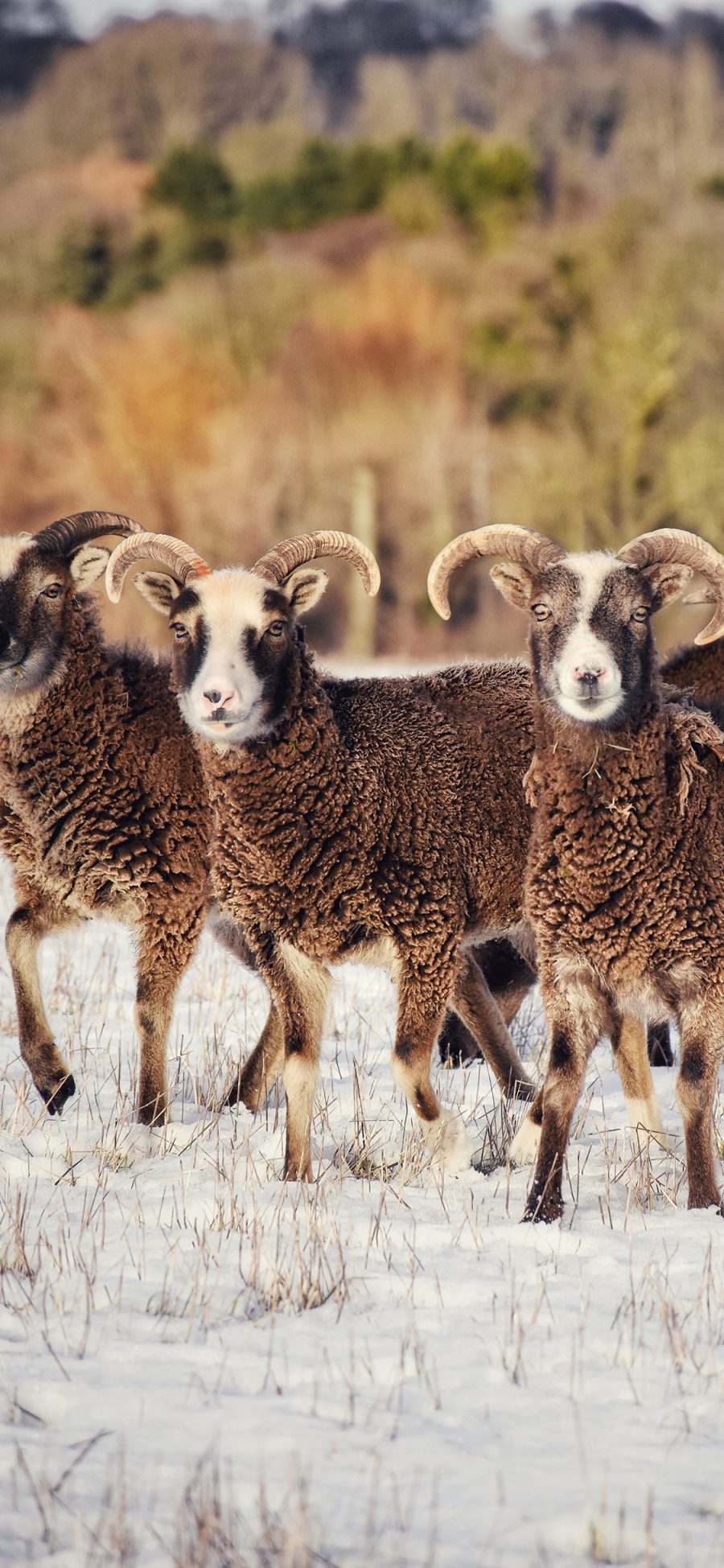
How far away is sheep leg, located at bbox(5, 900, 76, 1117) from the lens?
686 centimetres

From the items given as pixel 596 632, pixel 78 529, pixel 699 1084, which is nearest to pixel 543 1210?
pixel 699 1084

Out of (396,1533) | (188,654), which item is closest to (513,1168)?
(188,654)

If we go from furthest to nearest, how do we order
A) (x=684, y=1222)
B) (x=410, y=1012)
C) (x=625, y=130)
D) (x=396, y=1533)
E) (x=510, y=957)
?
(x=625, y=130), (x=510, y=957), (x=410, y=1012), (x=684, y=1222), (x=396, y=1533)

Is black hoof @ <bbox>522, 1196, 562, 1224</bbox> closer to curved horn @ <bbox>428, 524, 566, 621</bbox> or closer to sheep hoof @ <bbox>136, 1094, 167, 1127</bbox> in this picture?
sheep hoof @ <bbox>136, 1094, 167, 1127</bbox>

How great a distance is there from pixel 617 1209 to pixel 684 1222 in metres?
0.28

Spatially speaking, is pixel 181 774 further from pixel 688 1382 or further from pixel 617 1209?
pixel 688 1382

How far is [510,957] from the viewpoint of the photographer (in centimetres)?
793

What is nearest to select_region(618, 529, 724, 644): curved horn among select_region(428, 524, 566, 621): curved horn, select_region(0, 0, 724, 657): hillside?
select_region(428, 524, 566, 621): curved horn

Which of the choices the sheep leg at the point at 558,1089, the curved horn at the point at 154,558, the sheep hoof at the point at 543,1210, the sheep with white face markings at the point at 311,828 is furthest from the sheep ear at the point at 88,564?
the sheep hoof at the point at 543,1210

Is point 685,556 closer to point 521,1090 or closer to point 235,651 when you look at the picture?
point 235,651

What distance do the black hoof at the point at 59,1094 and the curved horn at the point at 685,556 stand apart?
9.88 feet

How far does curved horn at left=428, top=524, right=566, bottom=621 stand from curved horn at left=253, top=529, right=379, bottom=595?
30cm

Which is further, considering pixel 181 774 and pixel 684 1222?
pixel 181 774

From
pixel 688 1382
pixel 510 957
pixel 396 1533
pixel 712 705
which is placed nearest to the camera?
pixel 396 1533
